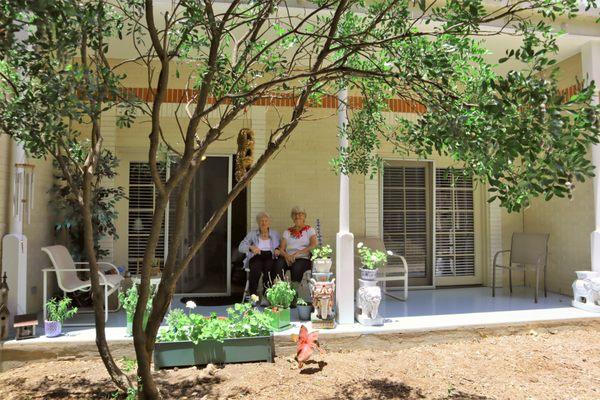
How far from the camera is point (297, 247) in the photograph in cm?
545

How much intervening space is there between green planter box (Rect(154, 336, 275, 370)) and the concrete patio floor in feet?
0.90

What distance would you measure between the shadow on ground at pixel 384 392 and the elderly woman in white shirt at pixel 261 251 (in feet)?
6.42

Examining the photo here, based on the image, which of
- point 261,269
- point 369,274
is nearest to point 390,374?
point 369,274

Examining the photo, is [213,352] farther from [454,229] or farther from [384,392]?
[454,229]

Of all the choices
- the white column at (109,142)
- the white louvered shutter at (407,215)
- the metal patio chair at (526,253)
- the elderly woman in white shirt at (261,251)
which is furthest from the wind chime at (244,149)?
the metal patio chair at (526,253)

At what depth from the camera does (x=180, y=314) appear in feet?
12.6

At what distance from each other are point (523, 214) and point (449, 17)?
16.8 ft

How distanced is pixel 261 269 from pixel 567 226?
158 inches

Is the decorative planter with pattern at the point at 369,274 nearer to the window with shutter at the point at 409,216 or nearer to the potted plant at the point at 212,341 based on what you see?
the potted plant at the point at 212,341

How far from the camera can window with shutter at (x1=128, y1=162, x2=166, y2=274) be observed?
5836 millimetres

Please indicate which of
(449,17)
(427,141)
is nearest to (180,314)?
(427,141)

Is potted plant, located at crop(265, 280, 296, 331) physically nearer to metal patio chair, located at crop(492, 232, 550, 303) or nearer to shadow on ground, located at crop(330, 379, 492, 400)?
shadow on ground, located at crop(330, 379, 492, 400)

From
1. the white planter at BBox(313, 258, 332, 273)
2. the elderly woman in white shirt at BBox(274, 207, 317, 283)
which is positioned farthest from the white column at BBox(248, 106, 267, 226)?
the white planter at BBox(313, 258, 332, 273)

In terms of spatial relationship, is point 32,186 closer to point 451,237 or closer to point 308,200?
point 308,200
